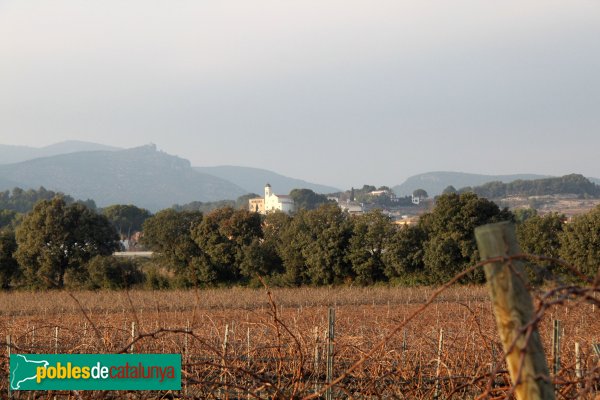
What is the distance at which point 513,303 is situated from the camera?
2.21m

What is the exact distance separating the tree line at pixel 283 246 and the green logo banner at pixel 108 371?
29869mm

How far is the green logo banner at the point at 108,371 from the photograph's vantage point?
123 inches

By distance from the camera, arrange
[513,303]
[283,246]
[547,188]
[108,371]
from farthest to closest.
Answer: [547,188], [283,246], [108,371], [513,303]

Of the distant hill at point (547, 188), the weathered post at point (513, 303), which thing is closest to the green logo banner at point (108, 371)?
the weathered post at point (513, 303)

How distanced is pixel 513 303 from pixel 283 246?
119ft

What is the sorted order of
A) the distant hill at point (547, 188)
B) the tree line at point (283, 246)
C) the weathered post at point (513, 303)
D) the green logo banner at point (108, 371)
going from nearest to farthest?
the weathered post at point (513, 303), the green logo banner at point (108, 371), the tree line at point (283, 246), the distant hill at point (547, 188)

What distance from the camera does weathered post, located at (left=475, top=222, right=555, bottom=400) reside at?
2.19 metres

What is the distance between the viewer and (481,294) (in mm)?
29484

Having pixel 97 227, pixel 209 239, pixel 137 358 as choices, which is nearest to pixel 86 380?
→ pixel 137 358

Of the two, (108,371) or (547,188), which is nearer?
(108,371)

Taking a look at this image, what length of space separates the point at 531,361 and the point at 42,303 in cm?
2996

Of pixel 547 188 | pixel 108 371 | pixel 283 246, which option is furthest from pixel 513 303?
pixel 547 188

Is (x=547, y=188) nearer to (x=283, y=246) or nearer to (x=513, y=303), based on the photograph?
(x=283, y=246)

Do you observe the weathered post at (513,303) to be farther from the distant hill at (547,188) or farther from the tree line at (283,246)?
the distant hill at (547,188)
